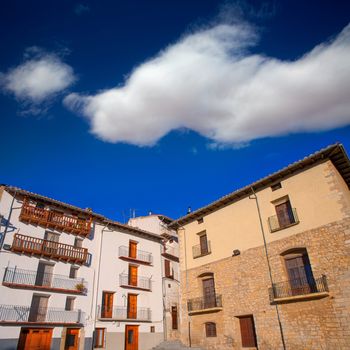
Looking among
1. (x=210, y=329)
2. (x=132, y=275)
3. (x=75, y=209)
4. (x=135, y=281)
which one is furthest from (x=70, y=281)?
(x=210, y=329)

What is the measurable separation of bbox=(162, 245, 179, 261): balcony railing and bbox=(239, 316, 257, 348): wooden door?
1184 centimetres

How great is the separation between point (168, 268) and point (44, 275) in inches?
462

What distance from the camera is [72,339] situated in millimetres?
18703

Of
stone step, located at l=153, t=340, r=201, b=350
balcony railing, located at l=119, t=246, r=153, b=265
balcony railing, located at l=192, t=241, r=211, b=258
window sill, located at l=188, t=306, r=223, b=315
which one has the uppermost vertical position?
balcony railing, located at l=119, t=246, r=153, b=265

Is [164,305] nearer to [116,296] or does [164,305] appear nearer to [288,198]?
[116,296]

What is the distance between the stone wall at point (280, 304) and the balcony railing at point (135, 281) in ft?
16.2

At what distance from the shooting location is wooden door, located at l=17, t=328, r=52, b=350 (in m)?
16.7

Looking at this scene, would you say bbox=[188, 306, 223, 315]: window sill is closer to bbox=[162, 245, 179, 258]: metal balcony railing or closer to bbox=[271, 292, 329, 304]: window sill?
bbox=[271, 292, 329, 304]: window sill

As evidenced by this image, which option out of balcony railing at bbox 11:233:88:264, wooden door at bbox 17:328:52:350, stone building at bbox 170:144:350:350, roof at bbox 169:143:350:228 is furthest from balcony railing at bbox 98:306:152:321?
roof at bbox 169:143:350:228

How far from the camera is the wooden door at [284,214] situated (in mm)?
16312

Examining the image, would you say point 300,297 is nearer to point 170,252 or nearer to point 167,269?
point 167,269

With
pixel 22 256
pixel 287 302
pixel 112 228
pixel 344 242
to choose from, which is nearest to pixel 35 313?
pixel 22 256

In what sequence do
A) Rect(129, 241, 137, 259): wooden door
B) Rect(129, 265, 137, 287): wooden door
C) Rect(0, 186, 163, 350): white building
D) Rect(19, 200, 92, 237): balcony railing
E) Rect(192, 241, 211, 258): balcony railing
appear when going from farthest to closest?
Rect(129, 241, 137, 259): wooden door
Rect(129, 265, 137, 287): wooden door
Rect(192, 241, 211, 258): balcony railing
Rect(19, 200, 92, 237): balcony railing
Rect(0, 186, 163, 350): white building

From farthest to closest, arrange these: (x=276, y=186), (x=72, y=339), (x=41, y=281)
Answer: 1. (x=41, y=281)
2. (x=72, y=339)
3. (x=276, y=186)
